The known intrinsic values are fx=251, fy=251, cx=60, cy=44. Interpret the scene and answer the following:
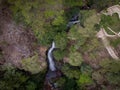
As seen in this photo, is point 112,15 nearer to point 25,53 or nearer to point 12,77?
point 25,53

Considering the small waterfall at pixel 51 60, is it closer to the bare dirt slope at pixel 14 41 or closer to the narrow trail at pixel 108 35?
the bare dirt slope at pixel 14 41

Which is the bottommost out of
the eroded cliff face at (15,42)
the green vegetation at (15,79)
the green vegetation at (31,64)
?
the green vegetation at (15,79)

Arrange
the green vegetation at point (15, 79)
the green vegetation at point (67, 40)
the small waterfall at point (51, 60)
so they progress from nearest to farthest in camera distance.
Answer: the green vegetation at point (67, 40) < the green vegetation at point (15, 79) < the small waterfall at point (51, 60)

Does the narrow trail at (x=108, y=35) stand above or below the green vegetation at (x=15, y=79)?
above

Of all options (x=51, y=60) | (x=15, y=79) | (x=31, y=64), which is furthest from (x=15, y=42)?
(x=51, y=60)

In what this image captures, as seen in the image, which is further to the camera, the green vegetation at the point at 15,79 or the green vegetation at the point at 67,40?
the green vegetation at the point at 15,79

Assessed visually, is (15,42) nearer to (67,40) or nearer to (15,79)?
(15,79)

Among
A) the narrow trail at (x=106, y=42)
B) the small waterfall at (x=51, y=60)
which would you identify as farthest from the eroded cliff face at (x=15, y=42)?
the narrow trail at (x=106, y=42)

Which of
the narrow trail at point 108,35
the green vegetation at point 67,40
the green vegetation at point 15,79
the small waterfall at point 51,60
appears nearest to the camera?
the green vegetation at point 67,40
